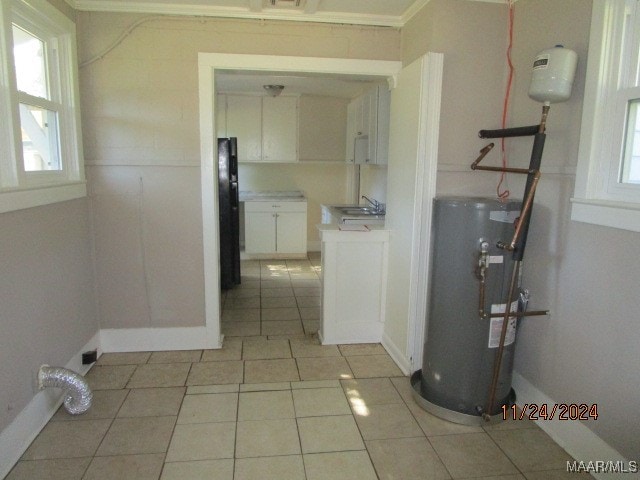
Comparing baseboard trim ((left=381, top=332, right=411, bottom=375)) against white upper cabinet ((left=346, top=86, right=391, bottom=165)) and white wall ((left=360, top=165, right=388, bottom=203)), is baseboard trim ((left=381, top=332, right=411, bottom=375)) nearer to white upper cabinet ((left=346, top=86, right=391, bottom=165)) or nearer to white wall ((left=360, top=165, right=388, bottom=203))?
white upper cabinet ((left=346, top=86, right=391, bottom=165))

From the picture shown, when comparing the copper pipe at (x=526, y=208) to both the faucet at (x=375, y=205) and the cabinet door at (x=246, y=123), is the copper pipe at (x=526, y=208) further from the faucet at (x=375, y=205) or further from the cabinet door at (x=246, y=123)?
the cabinet door at (x=246, y=123)

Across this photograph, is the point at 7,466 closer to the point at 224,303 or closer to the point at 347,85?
the point at 224,303

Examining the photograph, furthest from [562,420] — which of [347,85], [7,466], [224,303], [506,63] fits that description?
[347,85]

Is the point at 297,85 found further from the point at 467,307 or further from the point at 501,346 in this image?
the point at 501,346

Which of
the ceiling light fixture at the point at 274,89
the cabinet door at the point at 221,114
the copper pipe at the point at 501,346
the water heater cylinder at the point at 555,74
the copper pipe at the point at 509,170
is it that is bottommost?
the copper pipe at the point at 501,346

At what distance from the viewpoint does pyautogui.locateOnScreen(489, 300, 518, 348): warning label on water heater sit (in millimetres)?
2271

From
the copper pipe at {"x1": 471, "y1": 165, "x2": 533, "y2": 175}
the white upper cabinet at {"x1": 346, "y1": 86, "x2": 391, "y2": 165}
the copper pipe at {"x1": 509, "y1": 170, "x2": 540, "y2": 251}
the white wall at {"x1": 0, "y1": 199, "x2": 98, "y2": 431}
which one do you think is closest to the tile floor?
the white wall at {"x1": 0, "y1": 199, "x2": 98, "y2": 431}

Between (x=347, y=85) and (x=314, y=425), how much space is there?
409 cm

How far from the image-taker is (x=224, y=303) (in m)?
4.34

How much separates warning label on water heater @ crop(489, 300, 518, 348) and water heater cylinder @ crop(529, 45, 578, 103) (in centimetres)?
102

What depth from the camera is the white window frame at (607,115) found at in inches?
73.2
